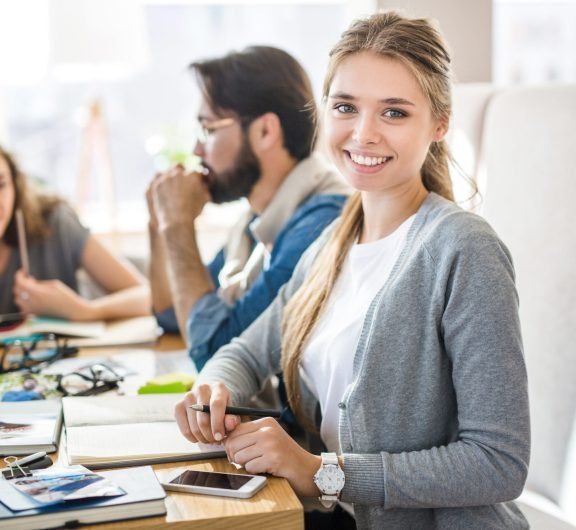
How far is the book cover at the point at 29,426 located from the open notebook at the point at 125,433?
2cm

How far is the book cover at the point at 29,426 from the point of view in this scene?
1.23 meters

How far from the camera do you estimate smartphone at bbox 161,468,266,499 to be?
1.07 m

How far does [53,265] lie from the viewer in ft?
8.34

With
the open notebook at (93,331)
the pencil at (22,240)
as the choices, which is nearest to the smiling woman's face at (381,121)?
the open notebook at (93,331)

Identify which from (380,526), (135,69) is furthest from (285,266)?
(135,69)

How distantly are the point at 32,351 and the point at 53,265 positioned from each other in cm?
68

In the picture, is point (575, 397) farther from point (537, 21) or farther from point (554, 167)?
point (537, 21)

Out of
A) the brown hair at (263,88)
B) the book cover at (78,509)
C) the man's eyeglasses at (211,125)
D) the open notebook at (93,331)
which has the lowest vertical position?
the open notebook at (93,331)

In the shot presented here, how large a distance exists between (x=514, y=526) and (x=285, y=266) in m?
0.71

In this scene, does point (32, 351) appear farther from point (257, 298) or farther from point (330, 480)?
point (330, 480)

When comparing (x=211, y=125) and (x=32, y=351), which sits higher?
(x=211, y=125)

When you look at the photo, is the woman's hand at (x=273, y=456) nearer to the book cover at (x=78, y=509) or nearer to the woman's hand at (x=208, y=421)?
the woman's hand at (x=208, y=421)

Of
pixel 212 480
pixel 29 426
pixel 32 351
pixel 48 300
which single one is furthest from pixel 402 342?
pixel 48 300

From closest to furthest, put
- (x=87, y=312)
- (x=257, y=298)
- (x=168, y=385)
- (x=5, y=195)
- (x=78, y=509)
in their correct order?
(x=78, y=509) → (x=168, y=385) → (x=257, y=298) → (x=87, y=312) → (x=5, y=195)
